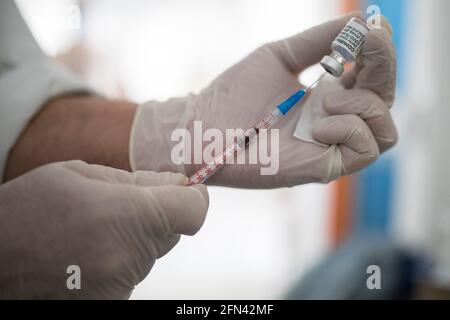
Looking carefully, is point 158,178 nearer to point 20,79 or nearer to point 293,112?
point 293,112

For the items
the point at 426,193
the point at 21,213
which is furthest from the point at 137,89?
the point at 426,193

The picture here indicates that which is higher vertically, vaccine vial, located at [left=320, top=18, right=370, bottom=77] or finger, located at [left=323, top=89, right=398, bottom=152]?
vaccine vial, located at [left=320, top=18, right=370, bottom=77]

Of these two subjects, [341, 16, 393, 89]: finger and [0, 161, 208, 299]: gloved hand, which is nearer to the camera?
[0, 161, 208, 299]: gloved hand

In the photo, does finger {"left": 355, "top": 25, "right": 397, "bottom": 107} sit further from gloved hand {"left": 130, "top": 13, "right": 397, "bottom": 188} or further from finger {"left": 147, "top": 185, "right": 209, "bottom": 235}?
finger {"left": 147, "top": 185, "right": 209, "bottom": 235}

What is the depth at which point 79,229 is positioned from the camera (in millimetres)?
541

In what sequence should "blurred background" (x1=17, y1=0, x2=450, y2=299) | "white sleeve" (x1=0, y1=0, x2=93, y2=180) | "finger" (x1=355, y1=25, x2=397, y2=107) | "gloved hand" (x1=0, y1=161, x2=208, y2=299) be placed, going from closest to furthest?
"gloved hand" (x1=0, y1=161, x2=208, y2=299) → "finger" (x1=355, y1=25, x2=397, y2=107) → "white sleeve" (x1=0, y1=0, x2=93, y2=180) → "blurred background" (x1=17, y1=0, x2=450, y2=299)

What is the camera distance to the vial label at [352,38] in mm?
632

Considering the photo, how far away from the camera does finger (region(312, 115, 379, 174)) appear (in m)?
0.68

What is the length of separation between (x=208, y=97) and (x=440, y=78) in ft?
5.07

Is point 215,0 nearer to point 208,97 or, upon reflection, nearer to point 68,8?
point 68,8

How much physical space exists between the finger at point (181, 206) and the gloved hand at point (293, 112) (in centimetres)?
12

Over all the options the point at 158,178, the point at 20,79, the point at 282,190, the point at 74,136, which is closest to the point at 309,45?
the point at 158,178

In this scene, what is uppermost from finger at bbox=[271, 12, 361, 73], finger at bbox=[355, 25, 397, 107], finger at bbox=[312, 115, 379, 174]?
finger at bbox=[271, 12, 361, 73]

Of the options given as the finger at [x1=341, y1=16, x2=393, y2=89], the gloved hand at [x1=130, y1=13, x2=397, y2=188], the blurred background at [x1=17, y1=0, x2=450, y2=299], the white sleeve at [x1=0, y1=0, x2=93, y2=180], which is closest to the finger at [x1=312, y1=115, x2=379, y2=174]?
the gloved hand at [x1=130, y1=13, x2=397, y2=188]
